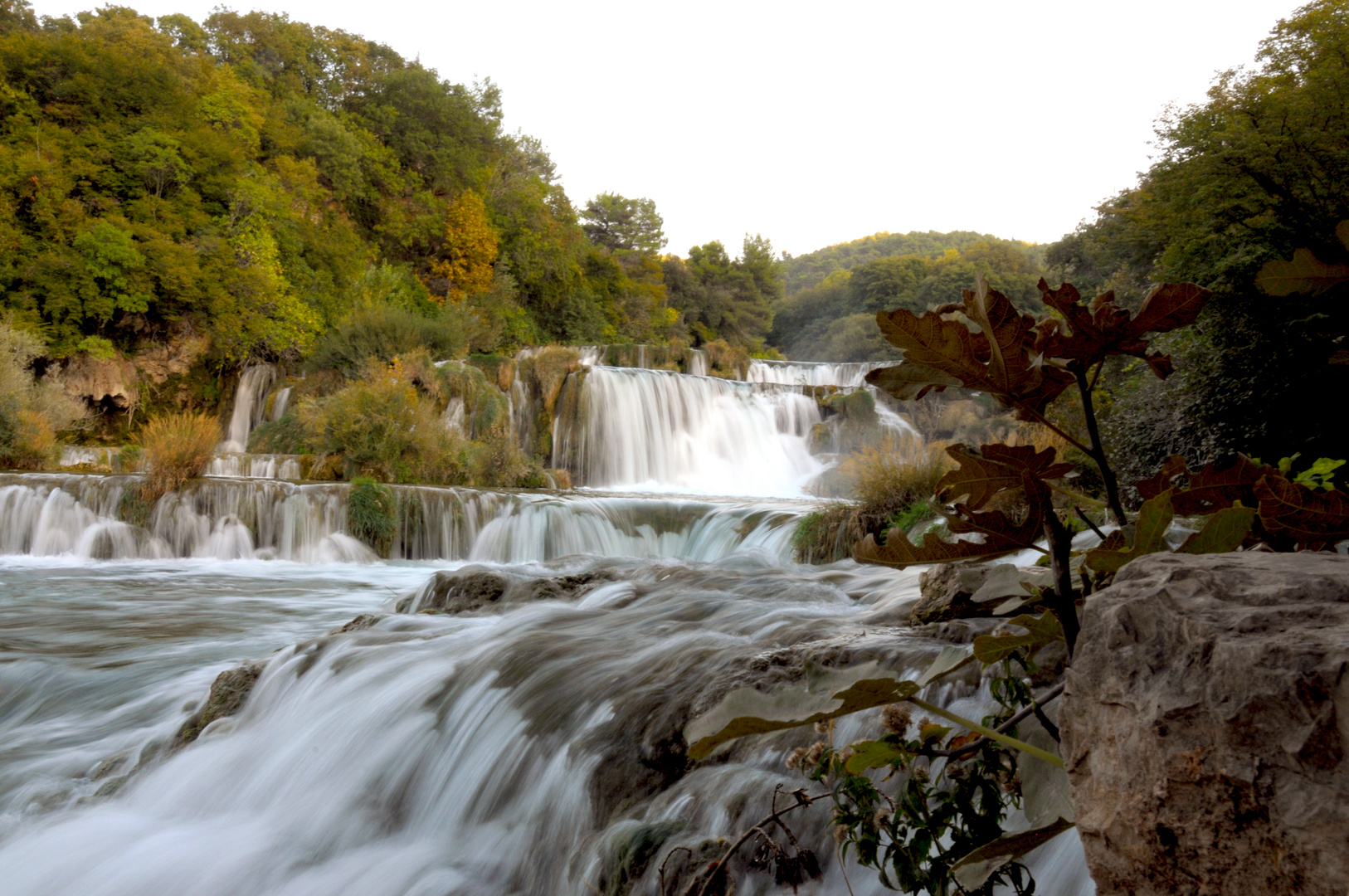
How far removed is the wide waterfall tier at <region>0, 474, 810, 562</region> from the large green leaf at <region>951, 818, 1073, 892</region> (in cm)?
857

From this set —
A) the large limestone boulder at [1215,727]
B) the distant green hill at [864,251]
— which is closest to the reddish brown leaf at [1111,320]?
the large limestone boulder at [1215,727]

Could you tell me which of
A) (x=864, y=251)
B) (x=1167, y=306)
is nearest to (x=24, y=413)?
(x=1167, y=306)

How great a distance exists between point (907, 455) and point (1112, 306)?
863cm

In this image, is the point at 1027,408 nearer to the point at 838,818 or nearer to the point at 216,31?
the point at 838,818

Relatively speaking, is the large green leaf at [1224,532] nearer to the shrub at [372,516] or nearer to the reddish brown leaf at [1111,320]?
the reddish brown leaf at [1111,320]

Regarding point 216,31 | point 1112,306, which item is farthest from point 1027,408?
point 216,31

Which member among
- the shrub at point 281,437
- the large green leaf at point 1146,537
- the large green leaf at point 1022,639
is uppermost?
the shrub at point 281,437

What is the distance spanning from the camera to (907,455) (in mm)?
9438

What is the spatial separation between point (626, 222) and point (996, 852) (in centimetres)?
4531

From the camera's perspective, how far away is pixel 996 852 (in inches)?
35.1

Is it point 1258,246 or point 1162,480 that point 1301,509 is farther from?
point 1258,246

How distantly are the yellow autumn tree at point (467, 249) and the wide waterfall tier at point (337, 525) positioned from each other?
2154cm

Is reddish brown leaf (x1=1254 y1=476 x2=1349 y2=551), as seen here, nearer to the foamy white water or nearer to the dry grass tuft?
the foamy white water

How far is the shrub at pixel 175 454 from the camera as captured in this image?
10828 millimetres
